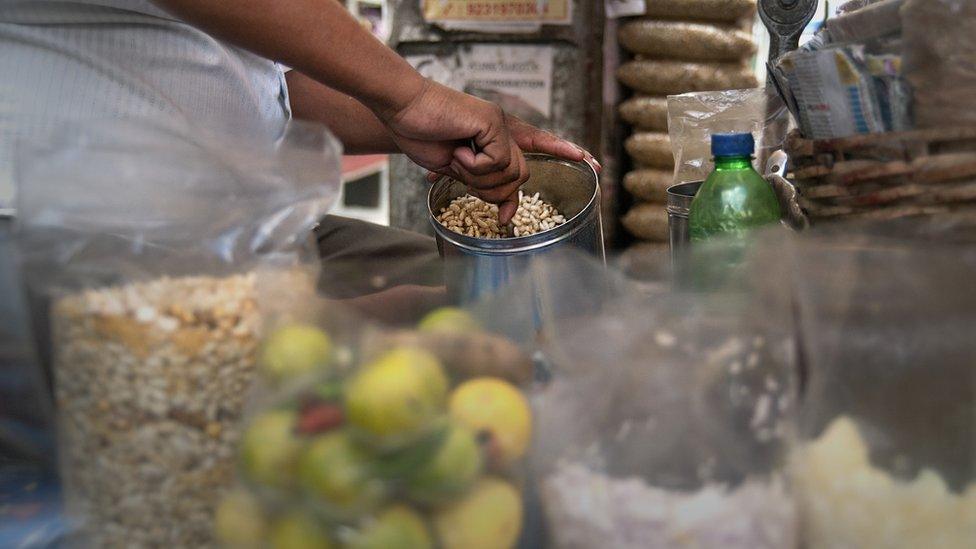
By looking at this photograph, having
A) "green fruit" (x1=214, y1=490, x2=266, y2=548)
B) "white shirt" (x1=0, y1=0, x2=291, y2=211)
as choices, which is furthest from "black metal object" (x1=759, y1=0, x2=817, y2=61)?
"green fruit" (x1=214, y1=490, x2=266, y2=548)

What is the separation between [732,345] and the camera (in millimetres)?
669

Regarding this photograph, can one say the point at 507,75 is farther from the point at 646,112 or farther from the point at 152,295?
the point at 152,295

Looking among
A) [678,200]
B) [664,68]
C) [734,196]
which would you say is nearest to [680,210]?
[678,200]

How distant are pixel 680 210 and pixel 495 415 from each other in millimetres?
647

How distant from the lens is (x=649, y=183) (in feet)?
9.72

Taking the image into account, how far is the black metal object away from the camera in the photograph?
55.1 inches

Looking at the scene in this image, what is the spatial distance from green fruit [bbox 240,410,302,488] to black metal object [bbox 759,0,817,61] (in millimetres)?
1057

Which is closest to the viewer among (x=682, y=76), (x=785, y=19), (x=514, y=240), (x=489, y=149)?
(x=514, y=240)

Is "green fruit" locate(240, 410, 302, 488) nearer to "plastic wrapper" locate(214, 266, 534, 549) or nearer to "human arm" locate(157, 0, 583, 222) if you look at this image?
"plastic wrapper" locate(214, 266, 534, 549)

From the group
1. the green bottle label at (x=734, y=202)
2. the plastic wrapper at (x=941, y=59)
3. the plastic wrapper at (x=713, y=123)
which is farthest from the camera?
the plastic wrapper at (x=713, y=123)

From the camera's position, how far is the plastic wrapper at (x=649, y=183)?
293 cm

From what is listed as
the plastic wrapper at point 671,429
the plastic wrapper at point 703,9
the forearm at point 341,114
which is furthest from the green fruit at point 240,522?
the plastic wrapper at point 703,9

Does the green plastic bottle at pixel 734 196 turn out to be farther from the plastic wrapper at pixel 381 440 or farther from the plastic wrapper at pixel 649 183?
the plastic wrapper at pixel 649 183

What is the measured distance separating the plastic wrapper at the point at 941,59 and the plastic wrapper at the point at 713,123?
619 millimetres
